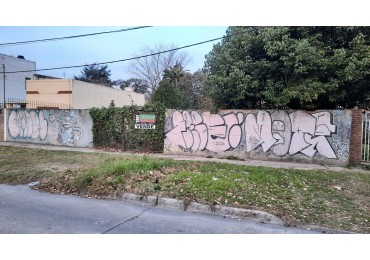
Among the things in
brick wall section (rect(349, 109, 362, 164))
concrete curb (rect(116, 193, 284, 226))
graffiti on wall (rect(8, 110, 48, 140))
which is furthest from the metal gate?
graffiti on wall (rect(8, 110, 48, 140))

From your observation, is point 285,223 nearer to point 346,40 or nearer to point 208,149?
point 208,149

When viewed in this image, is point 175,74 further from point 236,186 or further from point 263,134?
point 236,186

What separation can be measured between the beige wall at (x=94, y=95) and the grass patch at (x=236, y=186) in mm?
16501

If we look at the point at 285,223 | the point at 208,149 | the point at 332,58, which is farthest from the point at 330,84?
the point at 285,223

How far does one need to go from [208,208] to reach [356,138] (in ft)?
24.3

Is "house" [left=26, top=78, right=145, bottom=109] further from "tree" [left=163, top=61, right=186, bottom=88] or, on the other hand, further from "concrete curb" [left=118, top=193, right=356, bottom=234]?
"concrete curb" [left=118, top=193, right=356, bottom=234]

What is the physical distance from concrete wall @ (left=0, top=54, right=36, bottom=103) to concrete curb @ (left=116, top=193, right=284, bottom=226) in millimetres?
32195

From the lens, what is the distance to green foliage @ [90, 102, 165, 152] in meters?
13.5

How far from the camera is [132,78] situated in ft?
159

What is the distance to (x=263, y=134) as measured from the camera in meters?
11.6

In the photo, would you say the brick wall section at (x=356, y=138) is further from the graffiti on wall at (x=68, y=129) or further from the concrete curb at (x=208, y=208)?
the graffiti on wall at (x=68, y=129)

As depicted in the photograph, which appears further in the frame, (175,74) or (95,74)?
(95,74)

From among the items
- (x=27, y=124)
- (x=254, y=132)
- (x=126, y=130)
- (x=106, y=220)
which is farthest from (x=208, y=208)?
(x=27, y=124)

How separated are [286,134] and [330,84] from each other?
249 centimetres
